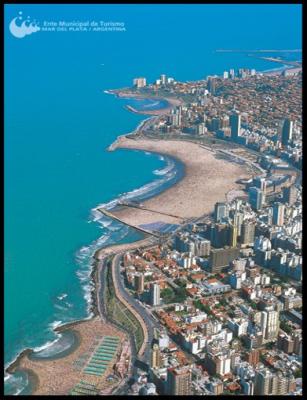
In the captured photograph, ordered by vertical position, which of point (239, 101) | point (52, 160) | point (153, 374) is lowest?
point (153, 374)

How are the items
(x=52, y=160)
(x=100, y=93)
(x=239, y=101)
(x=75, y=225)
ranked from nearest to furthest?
(x=75, y=225)
(x=52, y=160)
(x=239, y=101)
(x=100, y=93)

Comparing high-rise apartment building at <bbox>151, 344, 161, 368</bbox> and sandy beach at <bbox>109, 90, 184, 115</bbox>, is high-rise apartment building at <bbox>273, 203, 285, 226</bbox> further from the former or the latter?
sandy beach at <bbox>109, 90, 184, 115</bbox>

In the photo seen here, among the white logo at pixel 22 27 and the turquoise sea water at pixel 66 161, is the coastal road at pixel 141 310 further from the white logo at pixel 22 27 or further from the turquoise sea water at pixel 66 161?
the white logo at pixel 22 27

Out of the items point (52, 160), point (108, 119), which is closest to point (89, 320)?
point (52, 160)

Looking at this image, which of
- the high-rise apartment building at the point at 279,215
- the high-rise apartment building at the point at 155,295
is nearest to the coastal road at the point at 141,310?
the high-rise apartment building at the point at 155,295

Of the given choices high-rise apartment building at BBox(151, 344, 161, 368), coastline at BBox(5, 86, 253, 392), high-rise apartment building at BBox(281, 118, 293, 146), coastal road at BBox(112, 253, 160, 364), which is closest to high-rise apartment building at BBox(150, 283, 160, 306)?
coastal road at BBox(112, 253, 160, 364)

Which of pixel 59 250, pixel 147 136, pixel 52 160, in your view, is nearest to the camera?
pixel 59 250

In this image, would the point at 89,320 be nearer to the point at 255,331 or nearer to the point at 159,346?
the point at 159,346

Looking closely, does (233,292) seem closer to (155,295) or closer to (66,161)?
(155,295)
